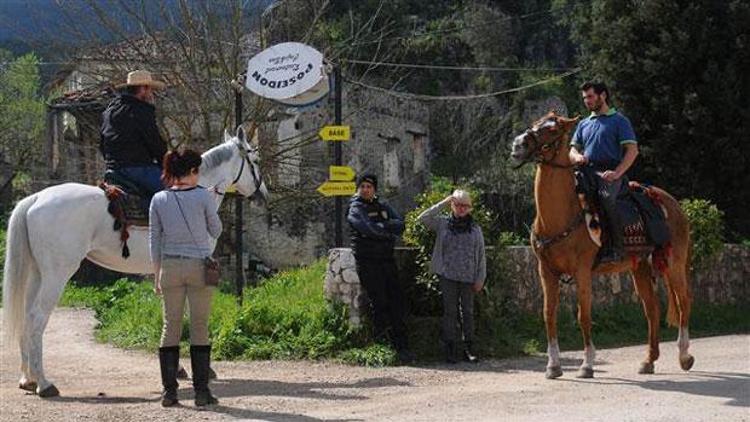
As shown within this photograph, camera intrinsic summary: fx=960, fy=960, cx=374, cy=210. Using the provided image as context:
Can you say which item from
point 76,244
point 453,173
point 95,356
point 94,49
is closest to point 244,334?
point 95,356

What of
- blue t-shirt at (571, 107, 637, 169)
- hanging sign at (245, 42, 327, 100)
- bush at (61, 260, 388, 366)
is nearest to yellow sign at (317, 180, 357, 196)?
bush at (61, 260, 388, 366)

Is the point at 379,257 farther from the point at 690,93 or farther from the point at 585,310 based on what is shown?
the point at 690,93

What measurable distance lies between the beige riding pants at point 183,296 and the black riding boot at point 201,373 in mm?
66

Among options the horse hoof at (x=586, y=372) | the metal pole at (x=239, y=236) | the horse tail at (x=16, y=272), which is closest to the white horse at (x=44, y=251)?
the horse tail at (x=16, y=272)

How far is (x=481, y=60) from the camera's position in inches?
1759

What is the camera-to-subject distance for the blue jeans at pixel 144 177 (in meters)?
9.32

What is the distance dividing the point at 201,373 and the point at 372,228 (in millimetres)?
3414

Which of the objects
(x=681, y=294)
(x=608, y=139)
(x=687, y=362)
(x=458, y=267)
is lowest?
(x=687, y=362)

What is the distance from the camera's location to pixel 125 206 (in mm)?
9148

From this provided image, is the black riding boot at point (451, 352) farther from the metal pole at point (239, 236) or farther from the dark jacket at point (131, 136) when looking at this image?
the dark jacket at point (131, 136)

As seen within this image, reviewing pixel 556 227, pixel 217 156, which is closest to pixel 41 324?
pixel 217 156

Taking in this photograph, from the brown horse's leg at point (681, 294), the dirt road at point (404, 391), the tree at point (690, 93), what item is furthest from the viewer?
the tree at point (690, 93)

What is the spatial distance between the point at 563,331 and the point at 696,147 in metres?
9.01

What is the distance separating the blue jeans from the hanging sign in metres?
4.41
